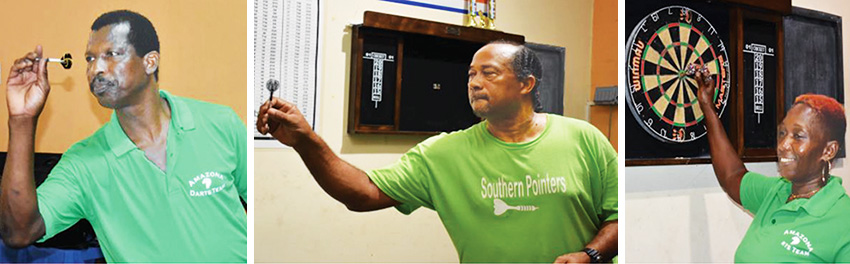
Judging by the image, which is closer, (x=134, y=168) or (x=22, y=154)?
(x=22, y=154)

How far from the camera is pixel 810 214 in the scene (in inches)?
120

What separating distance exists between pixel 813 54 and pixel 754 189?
2.10ft

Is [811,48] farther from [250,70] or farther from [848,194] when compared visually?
[250,70]

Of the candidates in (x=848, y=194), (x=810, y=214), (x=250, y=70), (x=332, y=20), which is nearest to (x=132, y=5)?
Result: (x=250, y=70)

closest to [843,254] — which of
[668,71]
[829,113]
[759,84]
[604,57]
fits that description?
[829,113]

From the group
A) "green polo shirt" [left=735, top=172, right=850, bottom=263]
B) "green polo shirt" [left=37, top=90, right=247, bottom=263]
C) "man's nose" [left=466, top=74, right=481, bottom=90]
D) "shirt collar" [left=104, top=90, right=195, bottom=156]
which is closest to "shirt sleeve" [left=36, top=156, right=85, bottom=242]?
"green polo shirt" [left=37, top=90, right=247, bottom=263]

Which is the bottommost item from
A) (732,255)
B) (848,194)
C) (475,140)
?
(732,255)

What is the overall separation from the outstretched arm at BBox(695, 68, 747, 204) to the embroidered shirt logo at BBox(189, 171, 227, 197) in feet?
5.82

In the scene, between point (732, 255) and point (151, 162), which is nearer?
point (151, 162)

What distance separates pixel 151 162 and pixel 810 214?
2.37 m

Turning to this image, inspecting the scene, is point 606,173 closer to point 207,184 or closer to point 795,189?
point 795,189

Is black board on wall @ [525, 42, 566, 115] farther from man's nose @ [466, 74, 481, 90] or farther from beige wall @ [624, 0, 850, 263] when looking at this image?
beige wall @ [624, 0, 850, 263]

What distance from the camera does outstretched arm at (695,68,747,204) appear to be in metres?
3.04

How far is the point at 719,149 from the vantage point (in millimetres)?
3059
